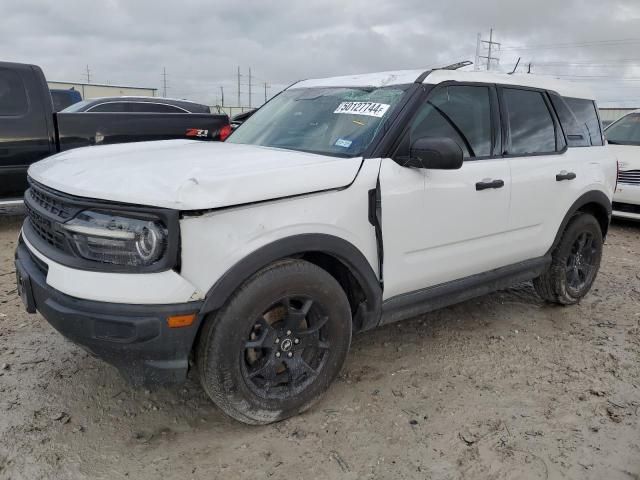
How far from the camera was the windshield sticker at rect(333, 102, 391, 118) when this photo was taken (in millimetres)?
3211

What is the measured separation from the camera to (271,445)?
2.67 meters

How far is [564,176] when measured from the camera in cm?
410

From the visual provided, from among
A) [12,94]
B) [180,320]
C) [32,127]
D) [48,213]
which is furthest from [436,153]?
[12,94]

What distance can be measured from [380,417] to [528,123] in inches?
94.6

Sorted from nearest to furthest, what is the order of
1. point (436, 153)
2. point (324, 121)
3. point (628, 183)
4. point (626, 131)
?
1. point (436, 153)
2. point (324, 121)
3. point (628, 183)
4. point (626, 131)

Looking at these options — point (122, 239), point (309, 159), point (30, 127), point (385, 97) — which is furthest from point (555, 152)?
point (30, 127)

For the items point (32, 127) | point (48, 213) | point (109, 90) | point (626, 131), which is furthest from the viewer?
point (109, 90)

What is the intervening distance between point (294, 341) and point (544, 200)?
2293 millimetres

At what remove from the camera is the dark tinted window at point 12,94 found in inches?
246

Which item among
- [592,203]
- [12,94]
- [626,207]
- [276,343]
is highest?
[12,94]

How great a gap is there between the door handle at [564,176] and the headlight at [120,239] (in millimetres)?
3027

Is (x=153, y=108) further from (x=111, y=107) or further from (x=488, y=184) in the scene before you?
(x=488, y=184)

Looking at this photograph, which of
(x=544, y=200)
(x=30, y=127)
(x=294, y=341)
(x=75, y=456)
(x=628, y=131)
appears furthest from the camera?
(x=628, y=131)

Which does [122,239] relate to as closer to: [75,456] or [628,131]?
[75,456]
